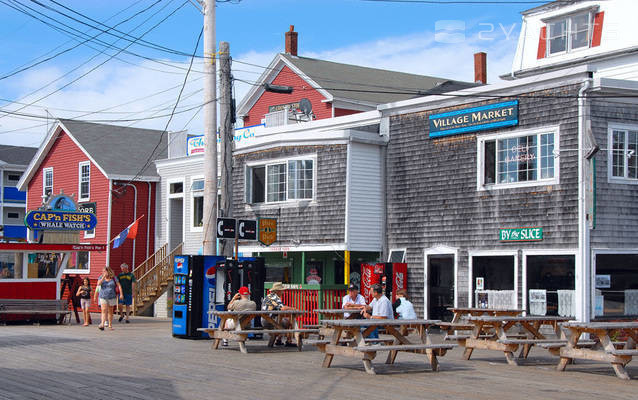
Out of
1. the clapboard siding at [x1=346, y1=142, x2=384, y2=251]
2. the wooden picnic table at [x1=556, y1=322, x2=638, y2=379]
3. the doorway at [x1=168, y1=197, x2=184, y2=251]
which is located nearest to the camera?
the wooden picnic table at [x1=556, y1=322, x2=638, y2=379]

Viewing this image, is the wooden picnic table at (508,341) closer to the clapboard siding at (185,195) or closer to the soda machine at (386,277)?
the soda machine at (386,277)

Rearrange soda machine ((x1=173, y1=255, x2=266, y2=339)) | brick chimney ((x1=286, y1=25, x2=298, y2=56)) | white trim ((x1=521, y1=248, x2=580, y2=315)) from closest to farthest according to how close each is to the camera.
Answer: soda machine ((x1=173, y1=255, x2=266, y2=339)), white trim ((x1=521, y1=248, x2=580, y2=315)), brick chimney ((x1=286, y1=25, x2=298, y2=56))

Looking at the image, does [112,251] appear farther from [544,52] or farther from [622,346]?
[622,346]

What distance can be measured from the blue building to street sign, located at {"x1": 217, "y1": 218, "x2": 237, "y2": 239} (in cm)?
4524

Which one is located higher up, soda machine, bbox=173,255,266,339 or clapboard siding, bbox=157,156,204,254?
clapboard siding, bbox=157,156,204,254

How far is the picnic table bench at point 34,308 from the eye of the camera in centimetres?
2422

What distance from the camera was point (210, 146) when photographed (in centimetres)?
1984

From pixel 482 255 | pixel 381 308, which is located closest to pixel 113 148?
pixel 482 255

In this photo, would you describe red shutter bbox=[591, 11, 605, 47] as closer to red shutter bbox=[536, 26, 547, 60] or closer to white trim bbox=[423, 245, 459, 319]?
red shutter bbox=[536, 26, 547, 60]

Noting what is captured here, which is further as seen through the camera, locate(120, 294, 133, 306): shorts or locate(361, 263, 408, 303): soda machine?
locate(120, 294, 133, 306): shorts

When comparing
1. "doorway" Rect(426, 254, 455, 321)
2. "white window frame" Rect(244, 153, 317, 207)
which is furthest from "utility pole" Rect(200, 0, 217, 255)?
"doorway" Rect(426, 254, 455, 321)

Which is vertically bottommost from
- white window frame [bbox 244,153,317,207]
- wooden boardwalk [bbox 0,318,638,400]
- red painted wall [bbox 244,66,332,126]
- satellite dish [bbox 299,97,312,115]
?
wooden boardwalk [bbox 0,318,638,400]

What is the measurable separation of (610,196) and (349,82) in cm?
1899

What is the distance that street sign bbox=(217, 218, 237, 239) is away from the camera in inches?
744
